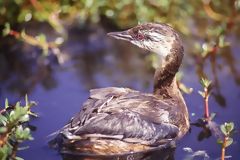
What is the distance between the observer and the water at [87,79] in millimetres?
3664

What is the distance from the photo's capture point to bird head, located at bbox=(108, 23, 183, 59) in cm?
370

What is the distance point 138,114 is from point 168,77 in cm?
48

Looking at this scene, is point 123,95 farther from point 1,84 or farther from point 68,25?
point 68,25

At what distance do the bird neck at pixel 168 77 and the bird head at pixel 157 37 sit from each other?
43 millimetres

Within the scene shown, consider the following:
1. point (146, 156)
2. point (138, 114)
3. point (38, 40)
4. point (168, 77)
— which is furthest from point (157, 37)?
point (38, 40)

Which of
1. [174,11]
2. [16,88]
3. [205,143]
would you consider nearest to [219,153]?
[205,143]

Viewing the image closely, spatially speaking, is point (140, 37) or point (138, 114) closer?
point (138, 114)

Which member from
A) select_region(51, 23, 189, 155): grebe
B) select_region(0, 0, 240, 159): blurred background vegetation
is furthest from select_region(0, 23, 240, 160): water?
select_region(51, 23, 189, 155): grebe

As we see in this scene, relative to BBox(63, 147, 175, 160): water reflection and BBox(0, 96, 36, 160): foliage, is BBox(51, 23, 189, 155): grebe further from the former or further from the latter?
BBox(0, 96, 36, 160): foliage

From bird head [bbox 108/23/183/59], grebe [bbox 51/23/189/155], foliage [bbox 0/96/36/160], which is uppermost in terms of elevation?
bird head [bbox 108/23/183/59]

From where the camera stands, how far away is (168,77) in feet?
12.5

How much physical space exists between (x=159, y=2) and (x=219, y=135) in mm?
1684

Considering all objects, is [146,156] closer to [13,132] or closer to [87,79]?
[13,132]

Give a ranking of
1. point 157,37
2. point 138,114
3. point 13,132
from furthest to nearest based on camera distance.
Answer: point 157,37 < point 138,114 < point 13,132
